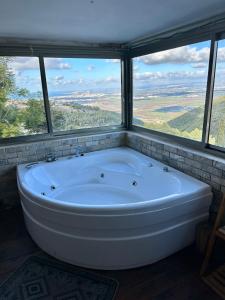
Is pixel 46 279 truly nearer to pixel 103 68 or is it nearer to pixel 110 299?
pixel 110 299

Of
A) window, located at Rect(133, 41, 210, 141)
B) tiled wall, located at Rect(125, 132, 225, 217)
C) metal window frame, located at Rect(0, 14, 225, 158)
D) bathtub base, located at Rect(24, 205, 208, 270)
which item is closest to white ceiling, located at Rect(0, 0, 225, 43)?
metal window frame, located at Rect(0, 14, 225, 158)

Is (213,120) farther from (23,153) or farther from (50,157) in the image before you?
(23,153)

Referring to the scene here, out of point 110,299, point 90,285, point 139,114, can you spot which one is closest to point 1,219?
point 90,285

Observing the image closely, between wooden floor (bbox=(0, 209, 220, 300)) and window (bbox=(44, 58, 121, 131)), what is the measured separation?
5.39ft

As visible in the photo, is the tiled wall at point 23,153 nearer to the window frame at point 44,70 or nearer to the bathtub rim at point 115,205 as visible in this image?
the window frame at point 44,70

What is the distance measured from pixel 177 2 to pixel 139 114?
1.85 meters

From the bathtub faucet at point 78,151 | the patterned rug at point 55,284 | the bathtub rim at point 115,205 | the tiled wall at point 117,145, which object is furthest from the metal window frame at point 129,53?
the patterned rug at point 55,284

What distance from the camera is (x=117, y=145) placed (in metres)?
3.55

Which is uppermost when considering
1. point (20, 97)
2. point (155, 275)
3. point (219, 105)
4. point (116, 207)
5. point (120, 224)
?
point (20, 97)

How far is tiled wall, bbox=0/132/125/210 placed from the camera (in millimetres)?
2799

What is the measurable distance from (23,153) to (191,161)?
2.12 meters

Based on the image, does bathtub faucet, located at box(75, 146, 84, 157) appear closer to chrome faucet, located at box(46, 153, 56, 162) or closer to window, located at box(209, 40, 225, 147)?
chrome faucet, located at box(46, 153, 56, 162)

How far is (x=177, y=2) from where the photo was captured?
62.7 inches

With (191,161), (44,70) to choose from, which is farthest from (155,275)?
(44,70)
